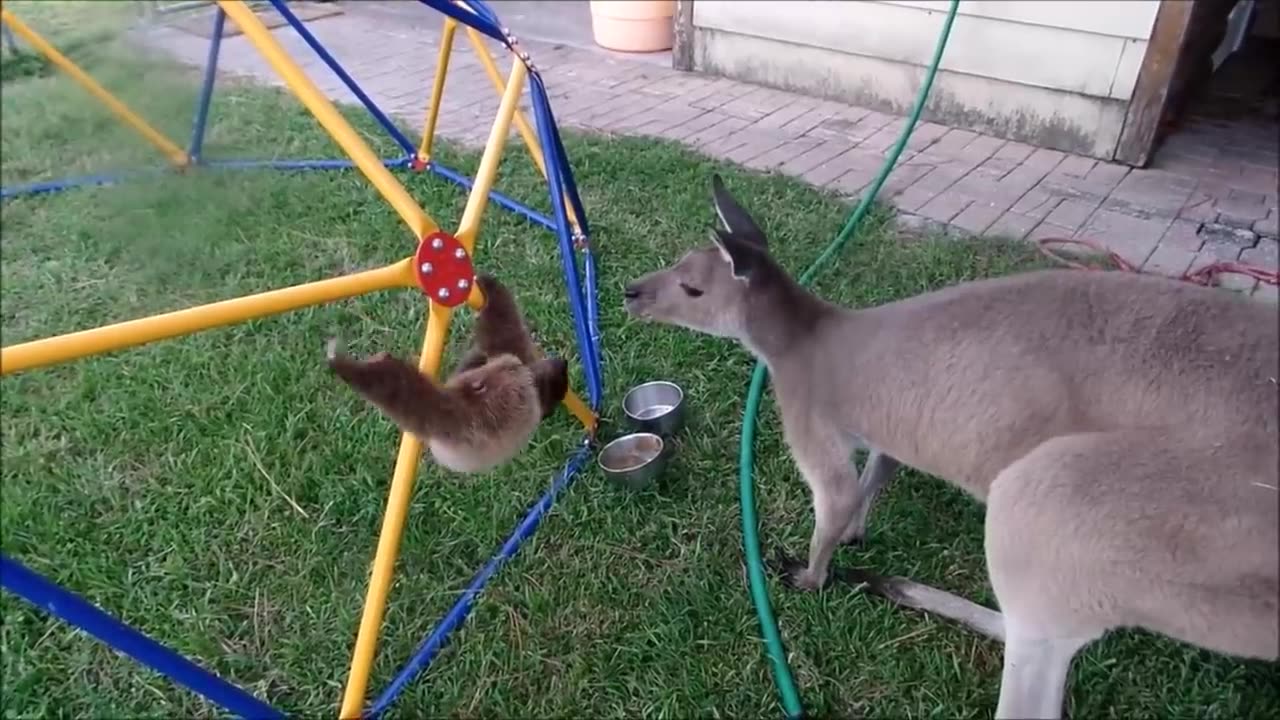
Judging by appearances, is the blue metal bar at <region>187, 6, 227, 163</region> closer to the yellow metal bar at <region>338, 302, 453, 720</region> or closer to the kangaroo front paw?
the yellow metal bar at <region>338, 302, 453, 720</region>

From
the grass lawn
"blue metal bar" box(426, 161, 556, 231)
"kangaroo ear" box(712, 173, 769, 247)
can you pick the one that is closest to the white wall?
the grass lawn

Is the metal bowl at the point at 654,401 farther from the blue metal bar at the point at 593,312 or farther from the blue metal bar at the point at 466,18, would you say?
the blue metal bar at the point at 466,18

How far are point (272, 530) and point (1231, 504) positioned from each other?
97.3 inches

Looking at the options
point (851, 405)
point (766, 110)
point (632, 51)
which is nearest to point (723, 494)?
point (851, 405)

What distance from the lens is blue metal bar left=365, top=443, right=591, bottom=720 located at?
7.50ft

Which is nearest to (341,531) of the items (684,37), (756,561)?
(756,561)

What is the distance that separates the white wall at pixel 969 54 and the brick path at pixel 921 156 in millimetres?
151

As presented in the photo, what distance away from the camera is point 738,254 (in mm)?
2379

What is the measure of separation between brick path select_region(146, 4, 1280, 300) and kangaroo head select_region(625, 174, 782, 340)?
1.58 m

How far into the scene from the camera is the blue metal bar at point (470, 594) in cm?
229

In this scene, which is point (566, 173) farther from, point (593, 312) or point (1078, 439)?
point (1078, 439)

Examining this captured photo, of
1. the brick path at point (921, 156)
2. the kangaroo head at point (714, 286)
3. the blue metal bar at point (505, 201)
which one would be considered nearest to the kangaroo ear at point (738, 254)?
the kangaroo head at point (714, 286)

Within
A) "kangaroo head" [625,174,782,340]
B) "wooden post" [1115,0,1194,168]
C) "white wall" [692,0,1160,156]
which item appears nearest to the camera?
"kangaroo head" [625,174,782,340]

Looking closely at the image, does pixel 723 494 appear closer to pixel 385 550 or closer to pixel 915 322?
pixel 915 322
